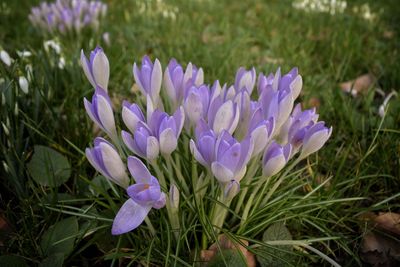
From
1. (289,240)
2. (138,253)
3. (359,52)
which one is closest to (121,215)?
(138,253)

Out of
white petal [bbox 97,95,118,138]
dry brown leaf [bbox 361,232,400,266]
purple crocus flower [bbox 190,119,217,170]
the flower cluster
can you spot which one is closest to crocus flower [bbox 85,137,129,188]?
white petal [bbox 97,95,118,138]

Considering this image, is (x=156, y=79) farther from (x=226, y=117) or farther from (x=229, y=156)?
(x=229, y=156)

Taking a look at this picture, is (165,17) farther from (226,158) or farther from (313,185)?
(226,158)

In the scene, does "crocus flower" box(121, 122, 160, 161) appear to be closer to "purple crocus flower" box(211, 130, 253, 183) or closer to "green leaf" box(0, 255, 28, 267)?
"purple crocus flower" box(211, 130, 253, 183)

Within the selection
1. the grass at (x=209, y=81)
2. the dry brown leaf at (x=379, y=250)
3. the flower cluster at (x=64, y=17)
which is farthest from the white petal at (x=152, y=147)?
the flower cluster at (x=64, y=17)

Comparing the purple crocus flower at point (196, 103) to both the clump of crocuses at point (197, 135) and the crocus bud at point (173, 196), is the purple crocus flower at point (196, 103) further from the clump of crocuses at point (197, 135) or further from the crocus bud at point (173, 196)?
the crocus bud at point (173, 196)
